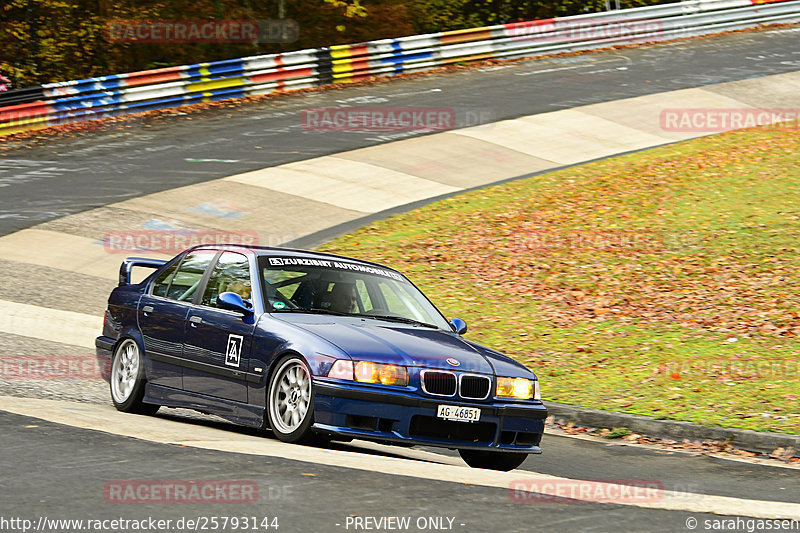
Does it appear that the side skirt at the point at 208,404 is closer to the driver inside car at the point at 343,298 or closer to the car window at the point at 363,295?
the driver inside car at the point at 343,298

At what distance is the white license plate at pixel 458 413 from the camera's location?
7.63 m

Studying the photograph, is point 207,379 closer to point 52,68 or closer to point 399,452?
point 399,452

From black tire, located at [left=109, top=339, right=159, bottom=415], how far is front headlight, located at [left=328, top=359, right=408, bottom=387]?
8.10 feet

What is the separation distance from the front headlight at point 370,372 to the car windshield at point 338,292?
42.4 inches

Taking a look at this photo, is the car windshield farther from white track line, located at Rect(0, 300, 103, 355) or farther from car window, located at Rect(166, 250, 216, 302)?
white track line, located at Rect(0, 300, 103, 355)

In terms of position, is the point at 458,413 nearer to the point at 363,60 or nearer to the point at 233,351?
the point at 233,351

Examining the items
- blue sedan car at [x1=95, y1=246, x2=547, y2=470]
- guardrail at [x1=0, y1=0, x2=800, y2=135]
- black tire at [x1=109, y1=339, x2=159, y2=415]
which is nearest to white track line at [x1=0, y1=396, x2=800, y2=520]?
blue sedan car at [x1=95, y1=246, x2=547, y2=470]

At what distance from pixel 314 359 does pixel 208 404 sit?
1.38m

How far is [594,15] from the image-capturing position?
108ft

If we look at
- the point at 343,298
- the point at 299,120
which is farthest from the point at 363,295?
the point at 299,120

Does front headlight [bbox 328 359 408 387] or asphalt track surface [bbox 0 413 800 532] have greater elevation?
front headlight [bbox 328 359 408 387]

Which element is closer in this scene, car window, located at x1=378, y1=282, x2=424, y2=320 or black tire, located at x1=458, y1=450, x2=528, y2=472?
black tire, located at x1=458, y1=450, x2=528, y2=472

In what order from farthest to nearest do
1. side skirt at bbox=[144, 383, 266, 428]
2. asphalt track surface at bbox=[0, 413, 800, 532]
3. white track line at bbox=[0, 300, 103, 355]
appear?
white track line at bbox=[0, 300, 103, 355] < side skirt at bbox=[144, 383, 266, 428] < asphalt track surface at bbox=[0, 413, 800, 532]

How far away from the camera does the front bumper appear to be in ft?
24.5
